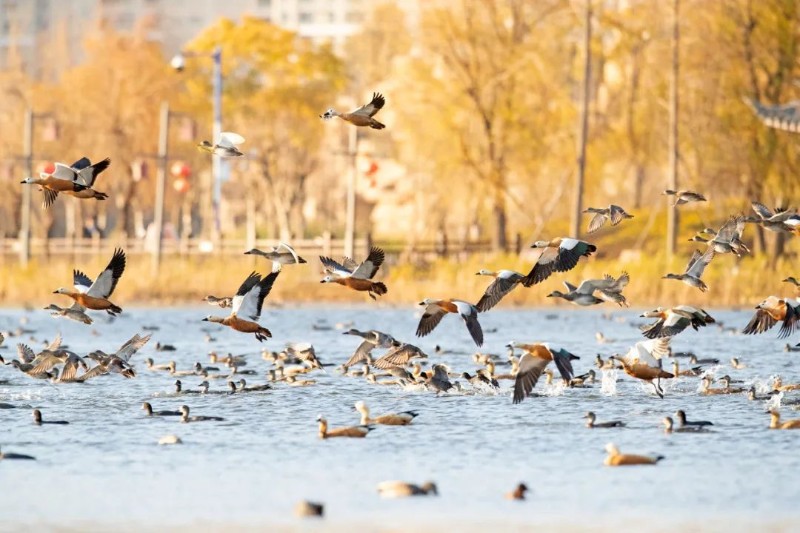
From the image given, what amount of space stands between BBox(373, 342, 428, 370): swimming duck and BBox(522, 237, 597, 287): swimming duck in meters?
3.12

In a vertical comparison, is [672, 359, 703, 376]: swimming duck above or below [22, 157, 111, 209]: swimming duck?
below

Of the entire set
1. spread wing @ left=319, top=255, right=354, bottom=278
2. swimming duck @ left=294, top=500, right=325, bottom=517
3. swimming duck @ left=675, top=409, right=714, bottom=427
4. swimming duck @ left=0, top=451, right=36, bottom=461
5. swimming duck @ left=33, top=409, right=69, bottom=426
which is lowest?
swimming duck @ left=294, top=500, right=325, bottom=517

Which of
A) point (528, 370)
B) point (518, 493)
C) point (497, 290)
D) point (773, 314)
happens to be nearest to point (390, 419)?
point (497, 290)

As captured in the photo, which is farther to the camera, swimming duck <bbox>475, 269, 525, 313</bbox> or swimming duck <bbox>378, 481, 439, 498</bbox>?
swimming duck <bbox>475, 269, 525, 313</bbox>

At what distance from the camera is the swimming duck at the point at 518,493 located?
17.0m

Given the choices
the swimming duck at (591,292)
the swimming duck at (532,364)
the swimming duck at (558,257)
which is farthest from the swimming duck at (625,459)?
the swimming duck at (591,292)

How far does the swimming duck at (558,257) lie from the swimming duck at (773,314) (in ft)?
8.57

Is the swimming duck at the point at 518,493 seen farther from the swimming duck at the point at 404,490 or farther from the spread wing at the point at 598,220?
the spread wing at the point at 598,220

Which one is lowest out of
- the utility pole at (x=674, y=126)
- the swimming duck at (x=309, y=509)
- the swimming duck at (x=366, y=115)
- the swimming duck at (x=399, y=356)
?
the swimming duck at (x=309, y=509)

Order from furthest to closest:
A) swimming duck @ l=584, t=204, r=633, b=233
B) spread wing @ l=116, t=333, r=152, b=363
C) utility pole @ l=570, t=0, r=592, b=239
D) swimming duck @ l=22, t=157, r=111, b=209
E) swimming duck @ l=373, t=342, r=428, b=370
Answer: utility pole @ l=570, t=0, r=592, b=239, spread wing @ l=116, t=333, r=152, b=363, swimming duck @ l=373, t=342, r=428, b=370, swimming duck @ l=584, t=204, r=633, b=233, swimming duck @ l=22, t=157, r=111, b=209

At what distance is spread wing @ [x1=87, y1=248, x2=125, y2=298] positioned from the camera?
23.6m

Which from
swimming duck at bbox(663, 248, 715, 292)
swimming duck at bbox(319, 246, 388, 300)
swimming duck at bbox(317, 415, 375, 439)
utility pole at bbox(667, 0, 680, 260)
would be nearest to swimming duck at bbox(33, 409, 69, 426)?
swimming duck at bbox(317, 415, 375, 439)

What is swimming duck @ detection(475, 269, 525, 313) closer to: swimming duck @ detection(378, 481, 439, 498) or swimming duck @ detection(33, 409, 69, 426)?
swimming duck @ detection(378, 481, 439, 498)

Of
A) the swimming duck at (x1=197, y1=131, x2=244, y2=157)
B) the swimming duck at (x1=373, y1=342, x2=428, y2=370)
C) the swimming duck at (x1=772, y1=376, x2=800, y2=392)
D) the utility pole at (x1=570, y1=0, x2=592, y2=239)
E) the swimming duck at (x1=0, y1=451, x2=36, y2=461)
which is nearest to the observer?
the swimming duck at (x1=0, y1=451, x2=36, y2=461)
